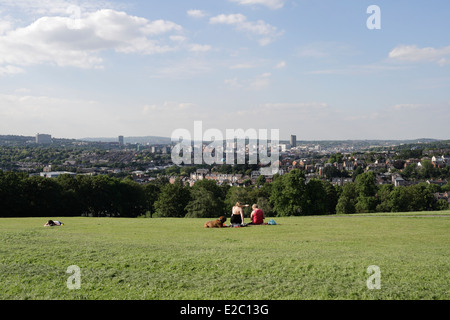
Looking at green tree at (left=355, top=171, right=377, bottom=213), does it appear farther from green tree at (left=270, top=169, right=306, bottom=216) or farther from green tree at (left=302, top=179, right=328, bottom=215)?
green tree at (left=270, top=169, right=306, bottom=216)

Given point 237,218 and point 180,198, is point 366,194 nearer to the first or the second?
point 180,198

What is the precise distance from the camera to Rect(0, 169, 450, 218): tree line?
59.9m

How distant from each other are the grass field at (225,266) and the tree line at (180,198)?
4318 centimetres

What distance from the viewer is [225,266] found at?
11.3 meters

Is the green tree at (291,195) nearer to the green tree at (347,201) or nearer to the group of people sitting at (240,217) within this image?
the green tree at (347,201)

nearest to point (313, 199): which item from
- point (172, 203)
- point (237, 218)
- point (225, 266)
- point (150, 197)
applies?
point (172, 203)

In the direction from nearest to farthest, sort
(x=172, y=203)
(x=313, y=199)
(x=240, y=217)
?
(x=240, y=217) < (x=313, y=199) < (x=172, y=203)

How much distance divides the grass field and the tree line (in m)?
43.2

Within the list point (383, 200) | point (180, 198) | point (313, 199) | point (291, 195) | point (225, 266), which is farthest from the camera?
point (383, 200)

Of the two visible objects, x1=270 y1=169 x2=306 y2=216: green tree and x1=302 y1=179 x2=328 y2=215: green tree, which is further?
x1=302 y1=179 x2=328 y2=215: green tree

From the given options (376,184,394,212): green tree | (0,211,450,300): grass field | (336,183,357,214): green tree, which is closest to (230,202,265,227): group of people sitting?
(0,211,450,300): grass field

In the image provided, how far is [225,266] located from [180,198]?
56.9 metres
